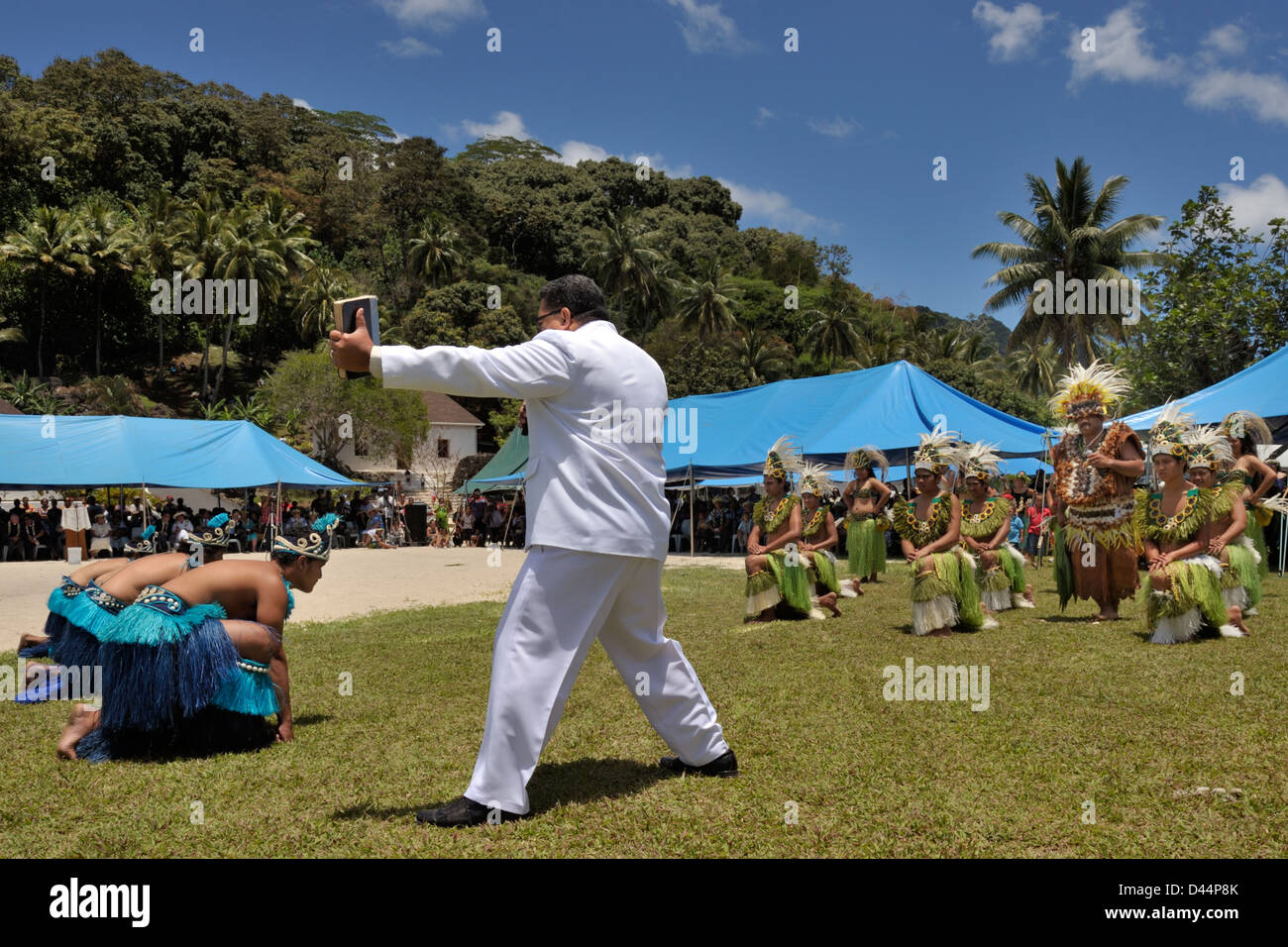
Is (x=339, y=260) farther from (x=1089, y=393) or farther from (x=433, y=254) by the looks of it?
(x=1089, y=393)

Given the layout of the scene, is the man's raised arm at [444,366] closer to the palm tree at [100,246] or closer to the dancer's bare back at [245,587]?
the dancer's bare back at [245,587]

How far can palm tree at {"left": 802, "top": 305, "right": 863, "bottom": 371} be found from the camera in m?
58.5

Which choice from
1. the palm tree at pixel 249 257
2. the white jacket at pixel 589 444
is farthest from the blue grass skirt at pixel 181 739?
the palm tree at pixel 249 257

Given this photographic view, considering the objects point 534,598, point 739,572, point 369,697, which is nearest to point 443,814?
point 534,598

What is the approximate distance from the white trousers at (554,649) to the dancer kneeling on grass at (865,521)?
10164 mm

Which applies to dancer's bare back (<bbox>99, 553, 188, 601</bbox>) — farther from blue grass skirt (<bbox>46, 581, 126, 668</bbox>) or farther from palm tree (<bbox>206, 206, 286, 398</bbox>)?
palm tree (<bbox>206, 206, 286, 398</bbox>)

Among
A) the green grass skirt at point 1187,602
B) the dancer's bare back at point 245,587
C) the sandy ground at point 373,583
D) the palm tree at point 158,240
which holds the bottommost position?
the sandy ground at point 373,583

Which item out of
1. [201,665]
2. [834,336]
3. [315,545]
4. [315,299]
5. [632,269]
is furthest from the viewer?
[632,269]

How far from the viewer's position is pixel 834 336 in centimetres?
5884

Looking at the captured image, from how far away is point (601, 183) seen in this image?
72188 mm

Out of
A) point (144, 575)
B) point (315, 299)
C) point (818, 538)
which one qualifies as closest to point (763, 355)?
point (315, 299)

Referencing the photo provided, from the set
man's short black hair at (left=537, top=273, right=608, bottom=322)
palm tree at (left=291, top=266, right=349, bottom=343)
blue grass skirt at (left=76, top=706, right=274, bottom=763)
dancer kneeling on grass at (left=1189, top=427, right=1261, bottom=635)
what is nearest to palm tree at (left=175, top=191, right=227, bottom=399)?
palm tree at (left=291, top=266, right=349, bottom=343)

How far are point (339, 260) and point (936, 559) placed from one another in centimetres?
6169

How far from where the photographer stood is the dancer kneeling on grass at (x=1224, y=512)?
8.36m
